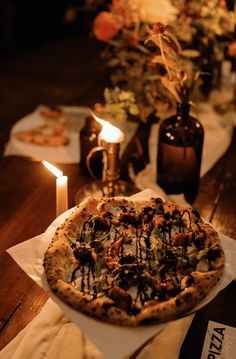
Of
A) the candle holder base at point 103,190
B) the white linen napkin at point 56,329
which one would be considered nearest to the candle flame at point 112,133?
the candle holder base at point 103,190

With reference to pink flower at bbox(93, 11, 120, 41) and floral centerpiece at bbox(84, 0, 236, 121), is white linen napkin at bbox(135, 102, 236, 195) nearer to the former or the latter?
floral centerpiece at bbox(84, 0, 236, 121)

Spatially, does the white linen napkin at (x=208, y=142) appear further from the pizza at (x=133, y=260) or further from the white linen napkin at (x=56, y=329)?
the white linen napkin at (x=56, y=329)

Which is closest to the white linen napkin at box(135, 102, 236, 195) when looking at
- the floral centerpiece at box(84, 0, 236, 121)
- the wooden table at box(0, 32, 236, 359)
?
the wooden table at box(0, 32, 236, 359)

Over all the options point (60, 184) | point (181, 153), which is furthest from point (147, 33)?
point (60, 184)

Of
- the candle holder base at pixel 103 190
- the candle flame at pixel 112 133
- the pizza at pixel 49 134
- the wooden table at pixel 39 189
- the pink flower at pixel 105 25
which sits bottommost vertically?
the wooden table at pixel 39 189

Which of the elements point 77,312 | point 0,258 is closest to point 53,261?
point 77,312

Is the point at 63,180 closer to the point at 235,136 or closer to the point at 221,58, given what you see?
the point at 235,136
